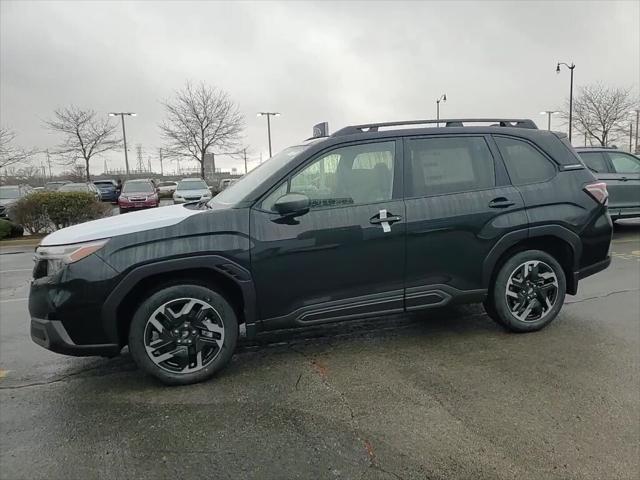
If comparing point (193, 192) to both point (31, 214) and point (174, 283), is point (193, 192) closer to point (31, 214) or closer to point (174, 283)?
point (31, 214)

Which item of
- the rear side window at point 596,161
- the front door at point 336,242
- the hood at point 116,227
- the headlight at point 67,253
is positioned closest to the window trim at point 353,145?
the front door at point 336,242

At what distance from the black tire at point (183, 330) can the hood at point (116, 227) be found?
0.48 m

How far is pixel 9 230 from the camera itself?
13.3m

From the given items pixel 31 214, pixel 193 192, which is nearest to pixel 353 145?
pixel 31 214

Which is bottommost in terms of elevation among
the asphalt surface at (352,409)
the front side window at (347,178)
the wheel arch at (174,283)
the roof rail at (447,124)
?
the asphalt surface at (352,409)

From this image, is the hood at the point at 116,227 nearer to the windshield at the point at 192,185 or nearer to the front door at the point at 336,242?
the front door at the point at 336,242

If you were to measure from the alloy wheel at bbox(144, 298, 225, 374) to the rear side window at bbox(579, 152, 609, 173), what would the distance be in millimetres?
9545

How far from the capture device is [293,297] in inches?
143

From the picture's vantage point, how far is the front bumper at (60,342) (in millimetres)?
3262

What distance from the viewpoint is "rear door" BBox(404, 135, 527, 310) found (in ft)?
12.9

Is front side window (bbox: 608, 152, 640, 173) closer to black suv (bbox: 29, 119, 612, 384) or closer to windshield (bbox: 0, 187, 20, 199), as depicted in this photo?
black suv (bbox: 29, 119, 612, 384)

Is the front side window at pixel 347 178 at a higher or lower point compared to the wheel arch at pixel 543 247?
higher

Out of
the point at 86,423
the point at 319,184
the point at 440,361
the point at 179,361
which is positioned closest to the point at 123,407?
the point at 86,423

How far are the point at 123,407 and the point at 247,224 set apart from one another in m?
1.48
